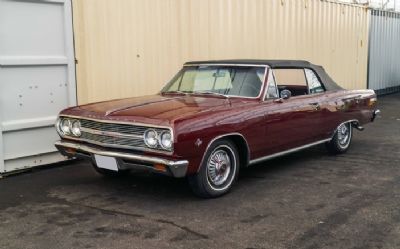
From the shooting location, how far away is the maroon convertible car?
4.95m

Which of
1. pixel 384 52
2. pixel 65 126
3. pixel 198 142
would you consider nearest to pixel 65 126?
pixel 65 126

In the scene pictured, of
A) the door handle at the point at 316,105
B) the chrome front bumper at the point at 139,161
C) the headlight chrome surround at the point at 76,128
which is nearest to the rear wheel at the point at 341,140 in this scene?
the door handle at the point at 316,105

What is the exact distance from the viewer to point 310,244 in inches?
161

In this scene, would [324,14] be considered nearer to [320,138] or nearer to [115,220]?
[320,138]

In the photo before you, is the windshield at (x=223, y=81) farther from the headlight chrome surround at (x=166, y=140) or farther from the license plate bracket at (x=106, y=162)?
the license plate bracket at (x=106, y=162)

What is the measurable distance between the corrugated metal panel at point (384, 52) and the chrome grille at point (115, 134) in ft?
40.8

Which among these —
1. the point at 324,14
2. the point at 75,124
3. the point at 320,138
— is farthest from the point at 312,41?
the point at 75,124

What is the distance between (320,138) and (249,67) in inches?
61.1

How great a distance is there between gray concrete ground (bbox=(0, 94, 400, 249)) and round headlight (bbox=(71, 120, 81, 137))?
2.16ft

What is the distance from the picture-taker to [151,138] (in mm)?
4934

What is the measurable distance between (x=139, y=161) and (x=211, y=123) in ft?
2.64

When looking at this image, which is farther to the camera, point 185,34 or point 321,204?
point 185,34

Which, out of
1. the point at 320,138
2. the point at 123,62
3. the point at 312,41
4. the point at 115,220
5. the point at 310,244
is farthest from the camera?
the point at 312,41

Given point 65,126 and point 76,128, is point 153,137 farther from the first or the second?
point 65,126
